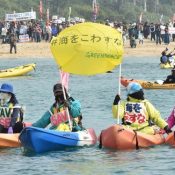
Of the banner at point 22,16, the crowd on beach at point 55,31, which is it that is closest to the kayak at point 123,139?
the crowd on beach at point 55,31

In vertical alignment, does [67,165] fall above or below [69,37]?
below

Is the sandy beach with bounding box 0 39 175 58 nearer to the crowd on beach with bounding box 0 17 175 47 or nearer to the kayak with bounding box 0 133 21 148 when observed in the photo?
the crowd on beach with bounding box 0 17 175 47

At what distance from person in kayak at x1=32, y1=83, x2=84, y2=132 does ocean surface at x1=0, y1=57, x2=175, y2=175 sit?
58 cm

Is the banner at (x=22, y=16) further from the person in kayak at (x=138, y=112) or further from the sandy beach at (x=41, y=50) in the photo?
the person in kayak at (x=138, y=112)

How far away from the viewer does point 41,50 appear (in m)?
55.7

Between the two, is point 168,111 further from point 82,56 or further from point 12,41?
point 12,41

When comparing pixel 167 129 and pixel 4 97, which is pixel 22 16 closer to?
pixel 4 97

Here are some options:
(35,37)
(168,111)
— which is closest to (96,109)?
(168,111)

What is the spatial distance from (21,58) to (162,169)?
39.7 m

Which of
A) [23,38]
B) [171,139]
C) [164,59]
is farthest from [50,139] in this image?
[23,38]

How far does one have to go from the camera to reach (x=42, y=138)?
16328 mm

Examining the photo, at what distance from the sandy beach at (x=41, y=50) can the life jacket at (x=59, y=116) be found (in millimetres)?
37282

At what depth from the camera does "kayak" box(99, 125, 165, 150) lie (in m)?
16.7

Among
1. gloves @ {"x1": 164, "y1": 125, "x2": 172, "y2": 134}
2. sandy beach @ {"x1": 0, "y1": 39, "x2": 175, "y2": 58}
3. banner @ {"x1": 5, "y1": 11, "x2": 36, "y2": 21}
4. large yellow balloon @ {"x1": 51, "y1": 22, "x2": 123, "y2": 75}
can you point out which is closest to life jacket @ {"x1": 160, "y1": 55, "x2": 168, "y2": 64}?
sandy beach @ {"x1": 0, "y1": 39, "x2": 175, "y2": 58}
